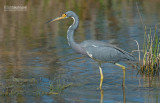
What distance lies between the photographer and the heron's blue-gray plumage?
8625 millimetres

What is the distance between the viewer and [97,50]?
28.3 ft

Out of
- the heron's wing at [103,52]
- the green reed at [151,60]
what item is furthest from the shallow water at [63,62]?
the heron's wing at [103,52]

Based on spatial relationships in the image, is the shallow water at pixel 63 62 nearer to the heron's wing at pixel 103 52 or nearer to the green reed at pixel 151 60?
the green reed at pixel 151 60

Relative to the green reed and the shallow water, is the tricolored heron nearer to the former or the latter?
the green reed

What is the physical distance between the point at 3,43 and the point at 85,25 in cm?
475

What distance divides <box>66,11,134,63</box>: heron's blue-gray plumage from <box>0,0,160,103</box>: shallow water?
524 mm

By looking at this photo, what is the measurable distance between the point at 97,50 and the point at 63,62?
2.36 m

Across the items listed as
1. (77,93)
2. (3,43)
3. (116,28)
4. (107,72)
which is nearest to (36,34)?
(3,43)

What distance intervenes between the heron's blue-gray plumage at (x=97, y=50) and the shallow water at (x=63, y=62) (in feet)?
1.72

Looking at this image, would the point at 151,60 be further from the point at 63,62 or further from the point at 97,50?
the point at 63,62

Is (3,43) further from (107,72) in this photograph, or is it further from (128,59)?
(128,59)

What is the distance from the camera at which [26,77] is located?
366 inches

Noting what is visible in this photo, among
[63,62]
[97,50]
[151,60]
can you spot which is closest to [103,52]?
[97,50]

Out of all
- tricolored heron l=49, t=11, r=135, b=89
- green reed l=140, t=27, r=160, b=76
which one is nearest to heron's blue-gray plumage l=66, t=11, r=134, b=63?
tricolored heron l=49, t=11, r=135, b=89
